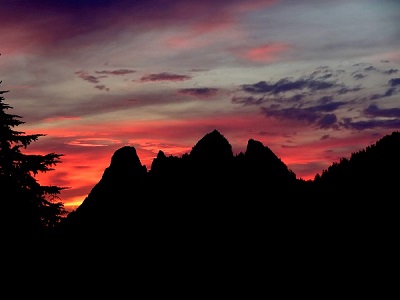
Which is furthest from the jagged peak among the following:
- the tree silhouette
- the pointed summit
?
the tree silhouette

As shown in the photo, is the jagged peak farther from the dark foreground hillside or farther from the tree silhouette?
the tree silhouette

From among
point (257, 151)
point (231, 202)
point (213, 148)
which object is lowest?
point (231, 202)

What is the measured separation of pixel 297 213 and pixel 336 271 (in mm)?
2847

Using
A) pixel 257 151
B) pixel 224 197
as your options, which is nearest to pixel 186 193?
pixel 224 197

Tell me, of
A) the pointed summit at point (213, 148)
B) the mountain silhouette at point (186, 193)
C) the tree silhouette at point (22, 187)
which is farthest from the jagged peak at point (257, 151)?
the tree silhouette at point (22, 187)

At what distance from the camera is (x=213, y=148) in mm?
21266

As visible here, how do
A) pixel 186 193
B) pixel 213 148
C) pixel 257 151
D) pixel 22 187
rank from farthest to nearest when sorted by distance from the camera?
pixel 22 187, pixel 213 148, pixel 186 193, pixel 257 151

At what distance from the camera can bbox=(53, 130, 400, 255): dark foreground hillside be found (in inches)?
645

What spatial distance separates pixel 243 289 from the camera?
17.3 meters

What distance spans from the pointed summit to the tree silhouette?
12.7m

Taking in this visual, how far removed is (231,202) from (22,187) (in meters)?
18.0

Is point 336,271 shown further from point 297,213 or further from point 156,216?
point 156,216

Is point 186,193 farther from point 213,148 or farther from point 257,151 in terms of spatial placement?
point 257,151

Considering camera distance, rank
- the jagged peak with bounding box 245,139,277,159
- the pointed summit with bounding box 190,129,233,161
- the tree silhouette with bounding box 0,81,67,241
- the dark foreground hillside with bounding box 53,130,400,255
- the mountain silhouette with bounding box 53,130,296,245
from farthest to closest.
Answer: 1. the tree silhouette with bounding box 0,81,67,241
2. the pointed summit with bounding box 190,129,233,161
3. the jagged peak with bounding box 245,139,277,159
4. the mountain silhouette with bounding box 53,130,296,245
5. the dark foreground hillside with bounding box 53,130,400,255
